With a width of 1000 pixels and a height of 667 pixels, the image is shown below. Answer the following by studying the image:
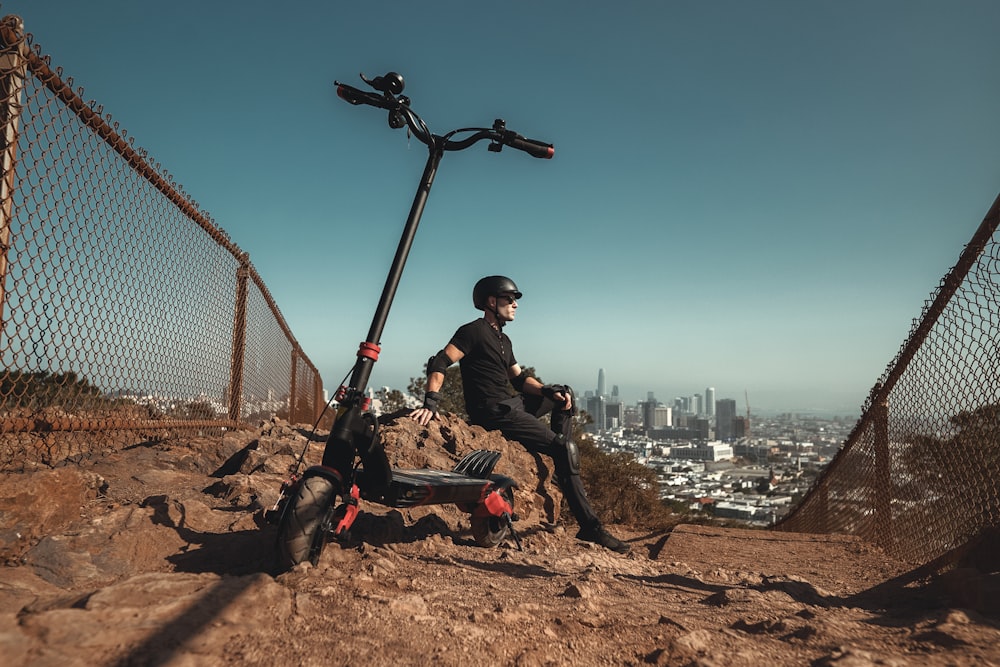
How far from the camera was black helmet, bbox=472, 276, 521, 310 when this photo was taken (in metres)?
4.88

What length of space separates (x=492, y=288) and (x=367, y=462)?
7.84 ft

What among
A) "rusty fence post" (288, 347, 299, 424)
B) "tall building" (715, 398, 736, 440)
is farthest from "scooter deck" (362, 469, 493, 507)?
Result: "tall building" (715, 398, 736, 440)

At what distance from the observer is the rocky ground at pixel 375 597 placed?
5.63ft

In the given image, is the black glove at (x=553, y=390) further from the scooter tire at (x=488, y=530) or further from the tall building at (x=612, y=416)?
the tall building at (x=612, y=416)

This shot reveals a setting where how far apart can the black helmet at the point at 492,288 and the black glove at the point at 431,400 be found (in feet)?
4.20

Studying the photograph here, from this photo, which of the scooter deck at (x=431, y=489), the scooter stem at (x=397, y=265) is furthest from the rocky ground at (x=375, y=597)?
the scooter stem at (x=397, y=265)

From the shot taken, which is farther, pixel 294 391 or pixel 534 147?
pixel 294 391

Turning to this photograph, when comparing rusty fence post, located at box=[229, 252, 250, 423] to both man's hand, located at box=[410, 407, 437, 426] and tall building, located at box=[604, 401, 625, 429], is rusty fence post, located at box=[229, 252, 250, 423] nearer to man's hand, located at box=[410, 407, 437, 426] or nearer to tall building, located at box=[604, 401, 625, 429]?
man's hand, located at box=[410, 407, 437, 426]

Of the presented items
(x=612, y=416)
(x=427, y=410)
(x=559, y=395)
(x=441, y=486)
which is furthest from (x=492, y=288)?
(x=612, y=416)

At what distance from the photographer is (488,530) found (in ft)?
12.6

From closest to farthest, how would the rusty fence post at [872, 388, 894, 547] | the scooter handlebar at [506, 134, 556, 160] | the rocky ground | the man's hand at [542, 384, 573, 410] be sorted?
the rocky ground
the scooter handlebar at [506, 134, 556, 160]
the man's hand at [542, 384, 573, 410]
the rusty fence post at [872, 388, 894, 547]

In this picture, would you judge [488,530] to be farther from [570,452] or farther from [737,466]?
[737,466]

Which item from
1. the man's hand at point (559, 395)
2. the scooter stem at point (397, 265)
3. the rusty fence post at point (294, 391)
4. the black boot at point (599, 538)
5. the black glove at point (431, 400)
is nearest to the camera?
the scooter stem at point (397, 265)

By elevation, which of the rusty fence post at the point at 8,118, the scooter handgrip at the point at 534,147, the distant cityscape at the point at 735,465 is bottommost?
the distant cityscape at the point at 735,465
